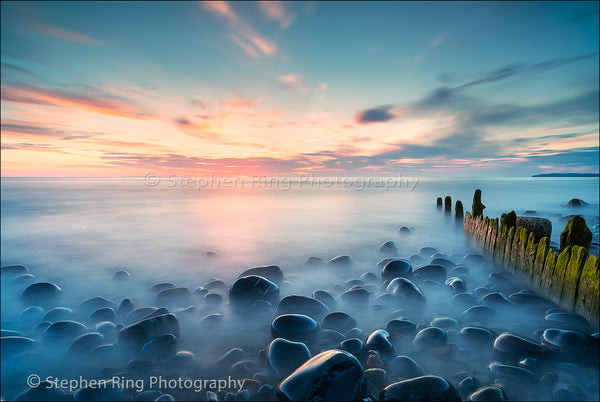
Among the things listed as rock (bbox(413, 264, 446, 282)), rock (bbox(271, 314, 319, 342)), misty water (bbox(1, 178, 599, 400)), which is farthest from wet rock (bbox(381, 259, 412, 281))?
rock (bbox(271, 314, 319, 342))

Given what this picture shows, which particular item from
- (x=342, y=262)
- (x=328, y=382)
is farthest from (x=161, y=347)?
(x=342, y=262)

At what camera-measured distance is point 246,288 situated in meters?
5.86

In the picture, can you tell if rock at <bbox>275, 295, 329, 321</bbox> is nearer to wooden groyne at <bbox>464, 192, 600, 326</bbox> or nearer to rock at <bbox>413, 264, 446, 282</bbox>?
rock at <bbox>413, 264, 446, 282</bbox>

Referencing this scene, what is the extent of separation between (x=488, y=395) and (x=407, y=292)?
2.64 meters

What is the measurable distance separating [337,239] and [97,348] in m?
9.92

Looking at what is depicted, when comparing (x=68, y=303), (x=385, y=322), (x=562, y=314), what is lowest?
(x=68, y=303)

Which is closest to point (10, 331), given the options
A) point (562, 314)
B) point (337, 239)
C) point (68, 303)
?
point (68, 303)

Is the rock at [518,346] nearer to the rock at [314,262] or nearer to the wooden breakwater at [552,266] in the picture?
the wooden breakwater at [552,266]

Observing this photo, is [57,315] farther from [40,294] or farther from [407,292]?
[407,292]

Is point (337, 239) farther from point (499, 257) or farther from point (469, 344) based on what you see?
point (469, 344)

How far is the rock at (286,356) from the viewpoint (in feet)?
12.0

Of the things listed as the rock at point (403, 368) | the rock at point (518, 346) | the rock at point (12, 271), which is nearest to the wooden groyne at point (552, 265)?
the rock at point (518, 346)

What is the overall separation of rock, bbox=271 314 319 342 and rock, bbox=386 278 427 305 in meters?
2.17

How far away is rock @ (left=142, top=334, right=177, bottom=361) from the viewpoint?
4.07m
